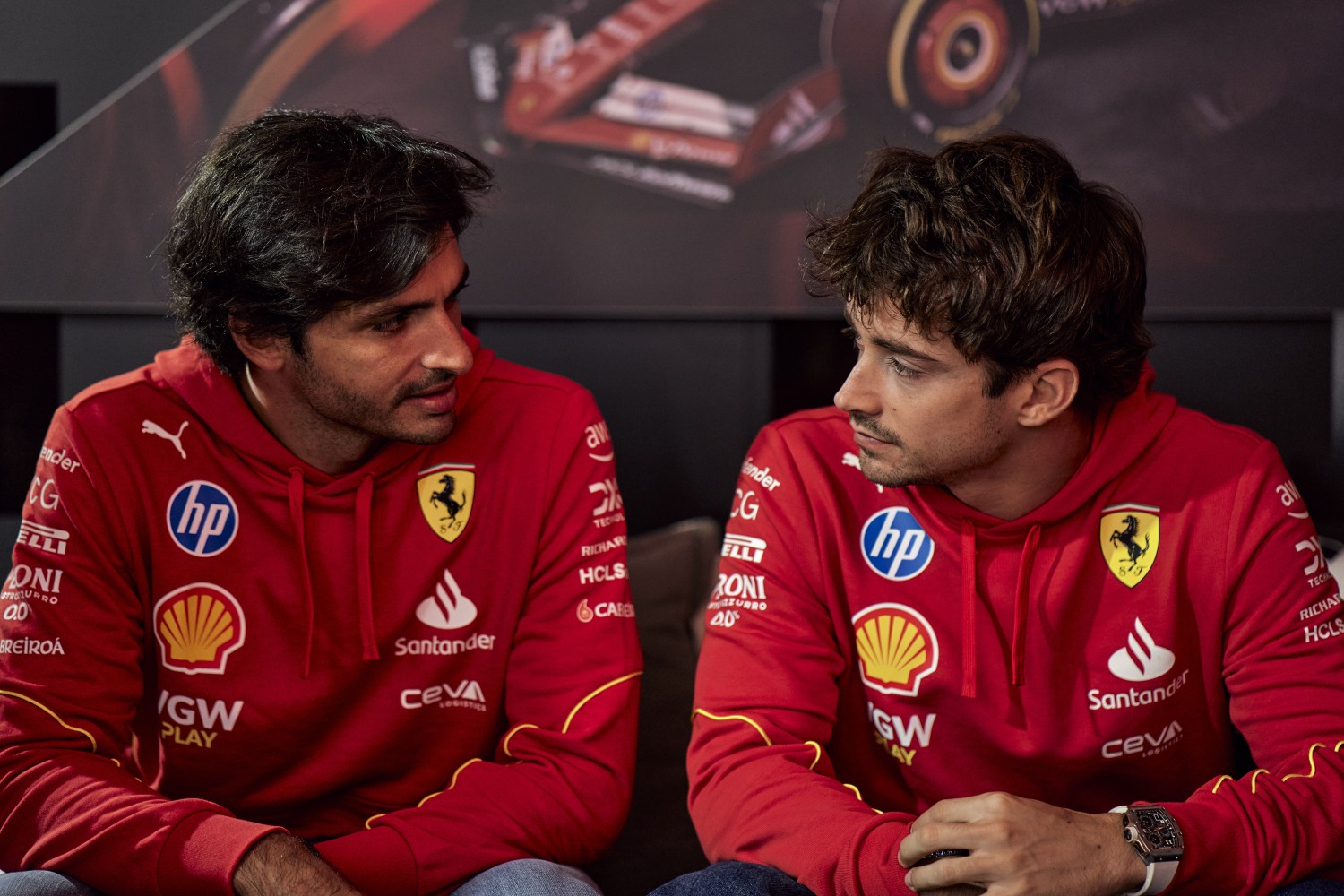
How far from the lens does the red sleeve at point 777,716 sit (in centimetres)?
129

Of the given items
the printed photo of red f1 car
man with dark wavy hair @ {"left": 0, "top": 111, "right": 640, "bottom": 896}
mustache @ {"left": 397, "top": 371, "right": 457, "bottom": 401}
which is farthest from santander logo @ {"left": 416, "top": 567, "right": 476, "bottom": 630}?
the printed photo of red f1 car

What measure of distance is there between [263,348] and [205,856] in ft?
1.89

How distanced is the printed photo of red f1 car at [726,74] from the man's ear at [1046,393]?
83 centimetres

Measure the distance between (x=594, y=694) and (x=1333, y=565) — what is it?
1090 mm

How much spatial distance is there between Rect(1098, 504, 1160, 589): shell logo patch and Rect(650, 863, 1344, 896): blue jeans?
355mm

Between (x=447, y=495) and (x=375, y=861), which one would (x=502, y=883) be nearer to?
(x=375, y=861)

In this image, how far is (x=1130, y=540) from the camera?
1478 mm

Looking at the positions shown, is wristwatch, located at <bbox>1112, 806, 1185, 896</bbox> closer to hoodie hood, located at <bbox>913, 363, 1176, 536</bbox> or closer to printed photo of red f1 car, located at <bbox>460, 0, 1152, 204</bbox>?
hoodie hood, located at <bbox>913, 363, 1176, 536</bbox>

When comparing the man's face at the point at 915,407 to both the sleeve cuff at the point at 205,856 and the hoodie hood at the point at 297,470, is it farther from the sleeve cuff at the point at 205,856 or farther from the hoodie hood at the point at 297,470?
the sleeve cuff at the point at 205,856

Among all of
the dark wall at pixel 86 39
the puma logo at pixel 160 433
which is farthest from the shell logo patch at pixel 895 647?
the dark wall at pixel 86 39

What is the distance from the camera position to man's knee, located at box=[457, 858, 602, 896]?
1.32 metres

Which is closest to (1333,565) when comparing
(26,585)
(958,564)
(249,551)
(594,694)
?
(958,564)

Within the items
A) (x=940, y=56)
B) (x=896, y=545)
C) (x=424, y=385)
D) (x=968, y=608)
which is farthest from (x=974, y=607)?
(x=940, y=56)

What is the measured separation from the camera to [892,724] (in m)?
1.50
